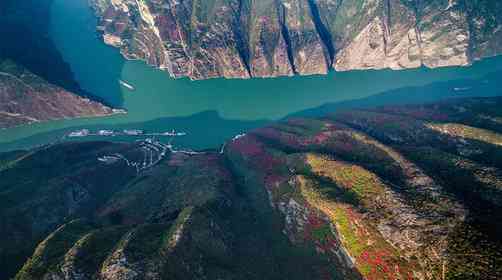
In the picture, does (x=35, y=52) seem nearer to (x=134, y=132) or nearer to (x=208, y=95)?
(x=134, y=132)

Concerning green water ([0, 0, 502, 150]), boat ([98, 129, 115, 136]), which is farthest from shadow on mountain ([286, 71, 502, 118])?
boat ([98, 129, 115, 136])

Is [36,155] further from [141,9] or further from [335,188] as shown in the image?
[141,9]

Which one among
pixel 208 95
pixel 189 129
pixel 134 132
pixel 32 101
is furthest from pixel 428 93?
pixel 32 101

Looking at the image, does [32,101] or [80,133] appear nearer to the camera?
[80,133]

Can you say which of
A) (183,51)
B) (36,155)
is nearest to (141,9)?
(183,51)

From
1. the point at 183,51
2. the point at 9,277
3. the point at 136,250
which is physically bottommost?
the point at 9,277
